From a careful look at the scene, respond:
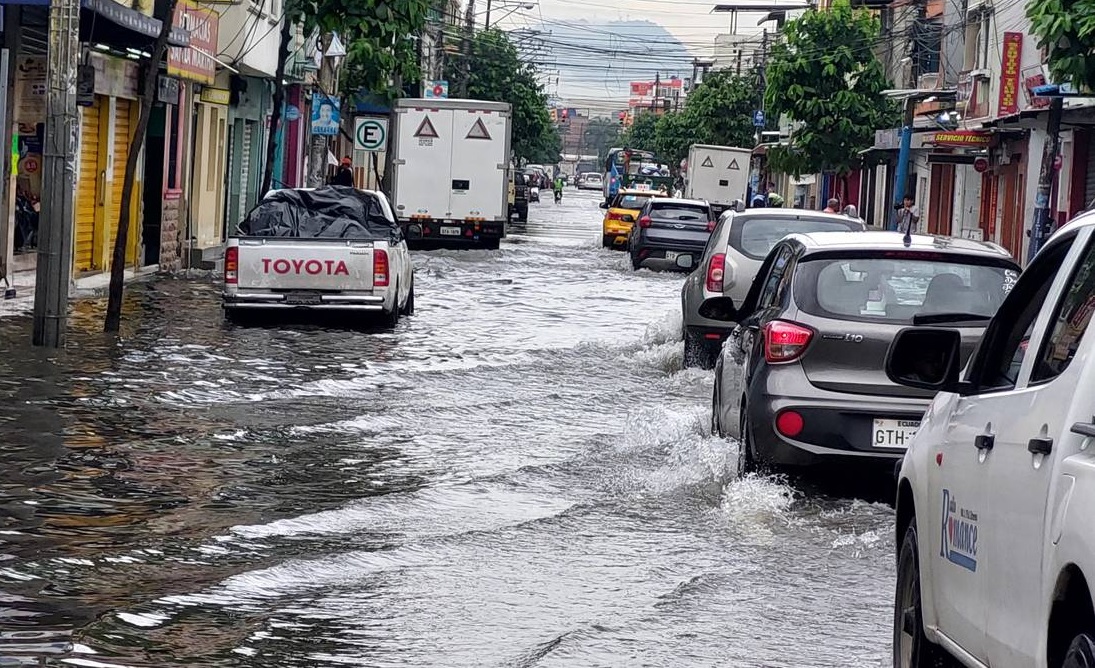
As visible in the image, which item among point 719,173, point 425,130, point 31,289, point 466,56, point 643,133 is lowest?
point 31,289

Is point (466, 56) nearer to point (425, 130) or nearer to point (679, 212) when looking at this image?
point (425, 130)

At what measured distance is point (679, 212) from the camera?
131ft

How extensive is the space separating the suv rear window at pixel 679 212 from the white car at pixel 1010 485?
110 feet

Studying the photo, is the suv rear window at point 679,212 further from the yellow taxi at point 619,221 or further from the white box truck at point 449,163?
the yellow taxi at point 619,221

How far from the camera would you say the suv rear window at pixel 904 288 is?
10.4 metres

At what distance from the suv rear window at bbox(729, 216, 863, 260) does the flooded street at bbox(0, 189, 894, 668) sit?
1531 millimetres

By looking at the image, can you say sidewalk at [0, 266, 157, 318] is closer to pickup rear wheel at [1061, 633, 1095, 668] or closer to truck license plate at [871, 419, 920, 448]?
truck license plate at [871, 419, 920, 448]

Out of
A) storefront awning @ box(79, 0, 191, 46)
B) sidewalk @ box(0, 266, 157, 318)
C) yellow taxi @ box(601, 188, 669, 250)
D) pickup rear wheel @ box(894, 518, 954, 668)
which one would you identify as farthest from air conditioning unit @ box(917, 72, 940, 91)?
pickup rear wheel @ box(894, 518, 954, 668)

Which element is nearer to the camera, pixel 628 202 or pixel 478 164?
pixel 478 164

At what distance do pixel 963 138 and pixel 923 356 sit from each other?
43.3 metres

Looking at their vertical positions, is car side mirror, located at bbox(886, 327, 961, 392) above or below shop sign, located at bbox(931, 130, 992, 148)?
below

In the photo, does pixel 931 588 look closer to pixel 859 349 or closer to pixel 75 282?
pixel 859 349

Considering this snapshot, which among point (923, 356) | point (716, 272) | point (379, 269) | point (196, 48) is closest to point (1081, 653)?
point (923, 356)

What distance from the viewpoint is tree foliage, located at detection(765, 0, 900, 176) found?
201 ft
